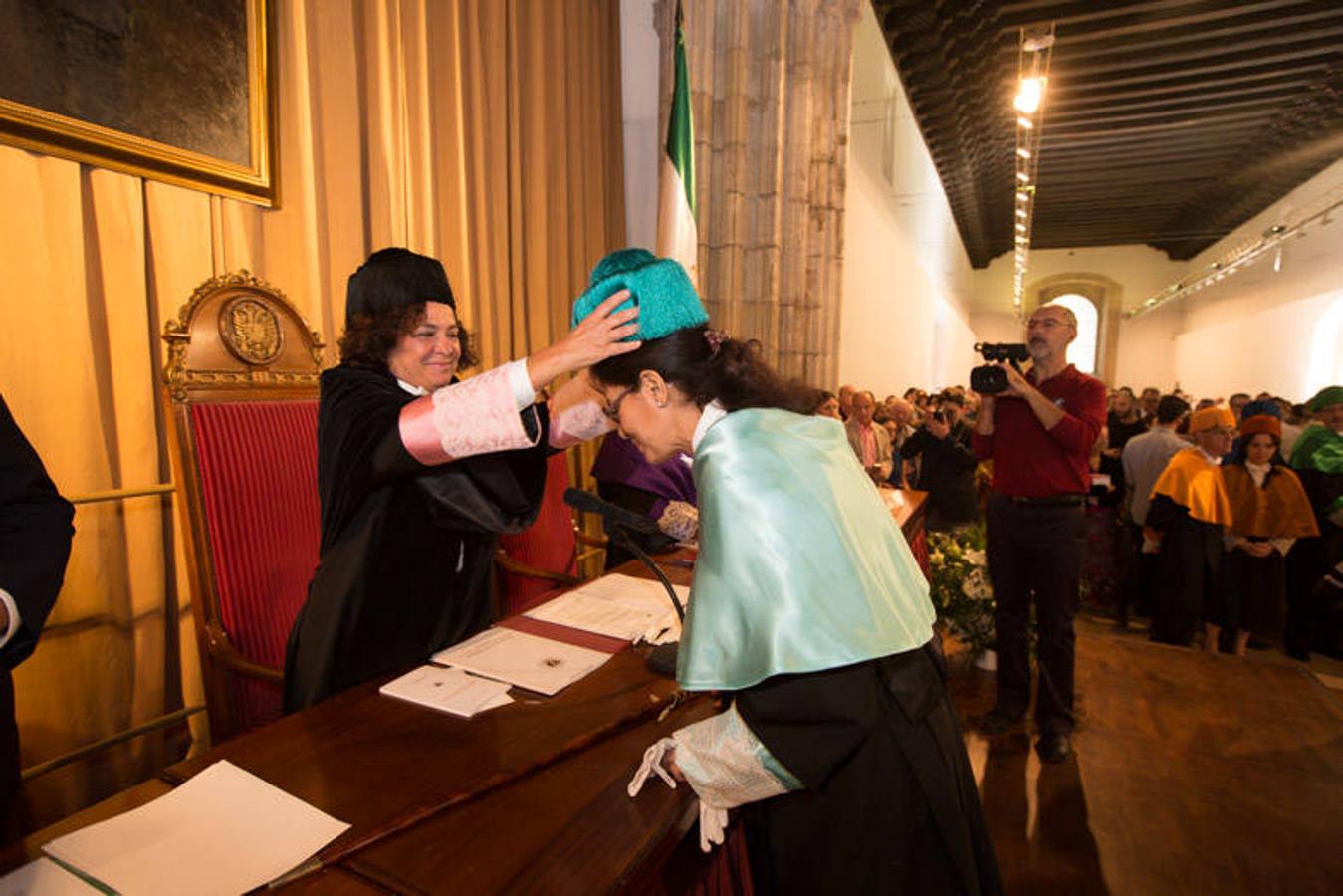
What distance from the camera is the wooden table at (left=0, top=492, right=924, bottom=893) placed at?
2.63ft

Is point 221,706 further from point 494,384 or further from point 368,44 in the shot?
point 368,44

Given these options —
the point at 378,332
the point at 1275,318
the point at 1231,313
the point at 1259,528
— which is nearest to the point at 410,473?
the point at 378,332

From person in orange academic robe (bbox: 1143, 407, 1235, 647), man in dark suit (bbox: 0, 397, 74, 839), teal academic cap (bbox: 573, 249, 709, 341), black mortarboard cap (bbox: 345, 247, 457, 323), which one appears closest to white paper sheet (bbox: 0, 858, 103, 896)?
man in dark suit (bbox: 0, 397, 74, 839)

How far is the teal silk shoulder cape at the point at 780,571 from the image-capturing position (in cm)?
94

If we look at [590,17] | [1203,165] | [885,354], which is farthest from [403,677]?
[1203,165]

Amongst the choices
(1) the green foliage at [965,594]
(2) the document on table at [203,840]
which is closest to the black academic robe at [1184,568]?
(1) the green foliage at [965,594]

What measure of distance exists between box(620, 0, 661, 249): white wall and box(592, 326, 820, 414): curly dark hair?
3148 millimetres

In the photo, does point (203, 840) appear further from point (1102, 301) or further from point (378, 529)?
point (1102, 301)

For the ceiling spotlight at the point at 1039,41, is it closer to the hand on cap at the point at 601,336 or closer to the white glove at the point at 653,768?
the hand on cap at the point at 601,336

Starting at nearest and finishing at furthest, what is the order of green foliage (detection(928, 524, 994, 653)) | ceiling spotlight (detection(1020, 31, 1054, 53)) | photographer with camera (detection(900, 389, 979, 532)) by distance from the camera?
green foliage (detection(928, 524, 994, 653))
photographer with camera (detection(900, 389, 979, 532))
ceiling spotlight (detection(1020, 31, 1054, 53))

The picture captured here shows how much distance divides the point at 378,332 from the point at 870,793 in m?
1.45

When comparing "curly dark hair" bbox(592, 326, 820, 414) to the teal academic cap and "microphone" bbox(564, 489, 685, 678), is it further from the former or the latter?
"microphone" bbox(564, 489, 685, 678)

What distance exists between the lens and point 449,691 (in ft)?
4.17

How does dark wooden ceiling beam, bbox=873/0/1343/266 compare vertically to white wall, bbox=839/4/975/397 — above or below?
above
